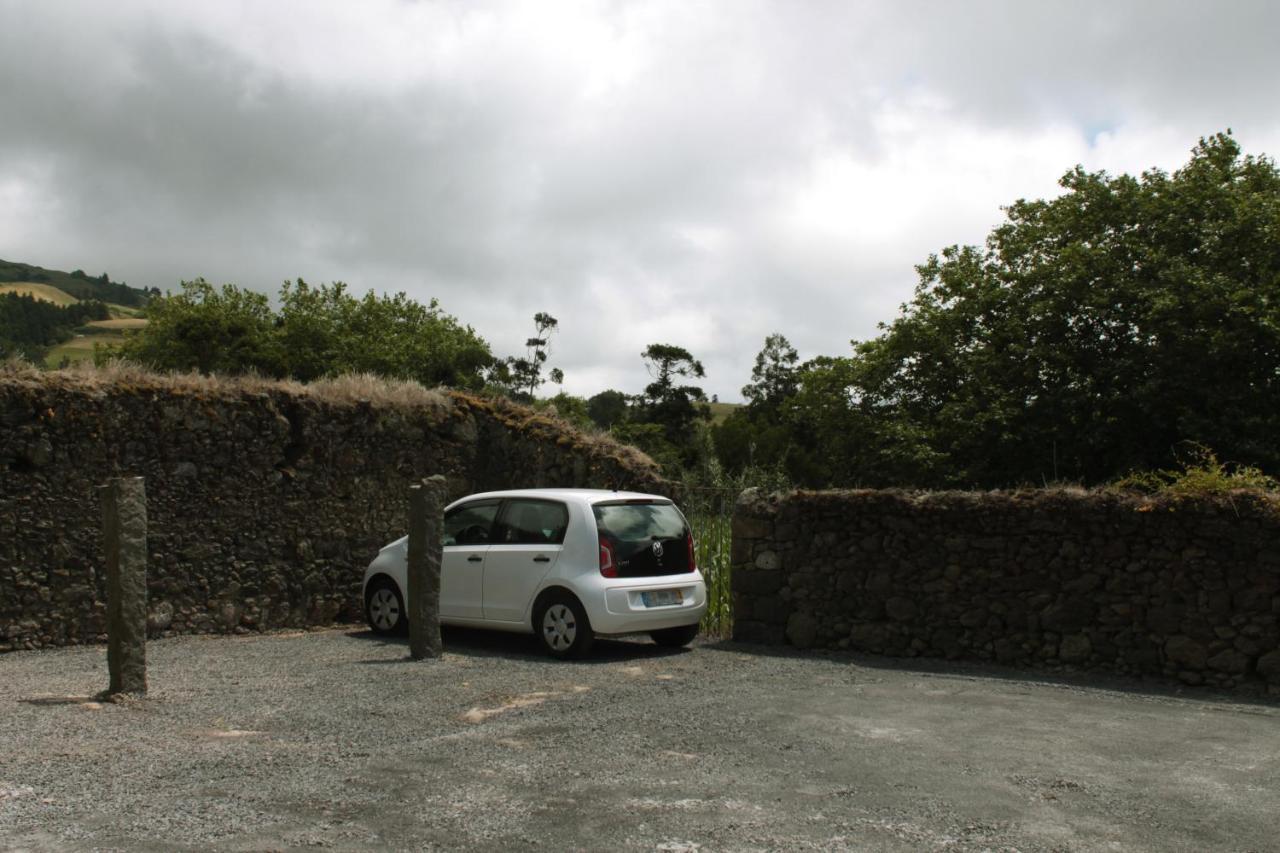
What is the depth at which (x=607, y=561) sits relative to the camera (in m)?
9.95

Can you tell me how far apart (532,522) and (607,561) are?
1.05m

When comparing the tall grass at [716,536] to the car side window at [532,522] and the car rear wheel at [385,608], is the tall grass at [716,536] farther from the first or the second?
the car rear wheel at [385,608]

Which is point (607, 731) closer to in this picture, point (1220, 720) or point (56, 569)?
point (1220, 720)

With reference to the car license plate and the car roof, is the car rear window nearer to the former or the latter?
the car roof

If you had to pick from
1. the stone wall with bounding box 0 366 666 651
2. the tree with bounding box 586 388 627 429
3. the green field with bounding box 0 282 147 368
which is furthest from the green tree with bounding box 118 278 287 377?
the stone wall with bounding box 0 366 666 651

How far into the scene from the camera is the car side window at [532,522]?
1029cm

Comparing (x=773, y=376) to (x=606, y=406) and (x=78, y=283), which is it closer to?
(x=606, y=406)

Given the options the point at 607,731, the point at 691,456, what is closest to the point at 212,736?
the point at 607,731

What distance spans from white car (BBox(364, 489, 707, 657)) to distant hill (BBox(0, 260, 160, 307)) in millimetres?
126195

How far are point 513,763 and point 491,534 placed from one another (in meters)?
5.14

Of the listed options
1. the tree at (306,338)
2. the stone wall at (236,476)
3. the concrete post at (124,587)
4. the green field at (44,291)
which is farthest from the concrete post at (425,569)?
the green field at (44,291)

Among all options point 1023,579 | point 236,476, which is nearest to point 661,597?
point 1023,579

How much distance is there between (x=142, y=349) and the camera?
52281 mm

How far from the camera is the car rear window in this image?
33.1ft
